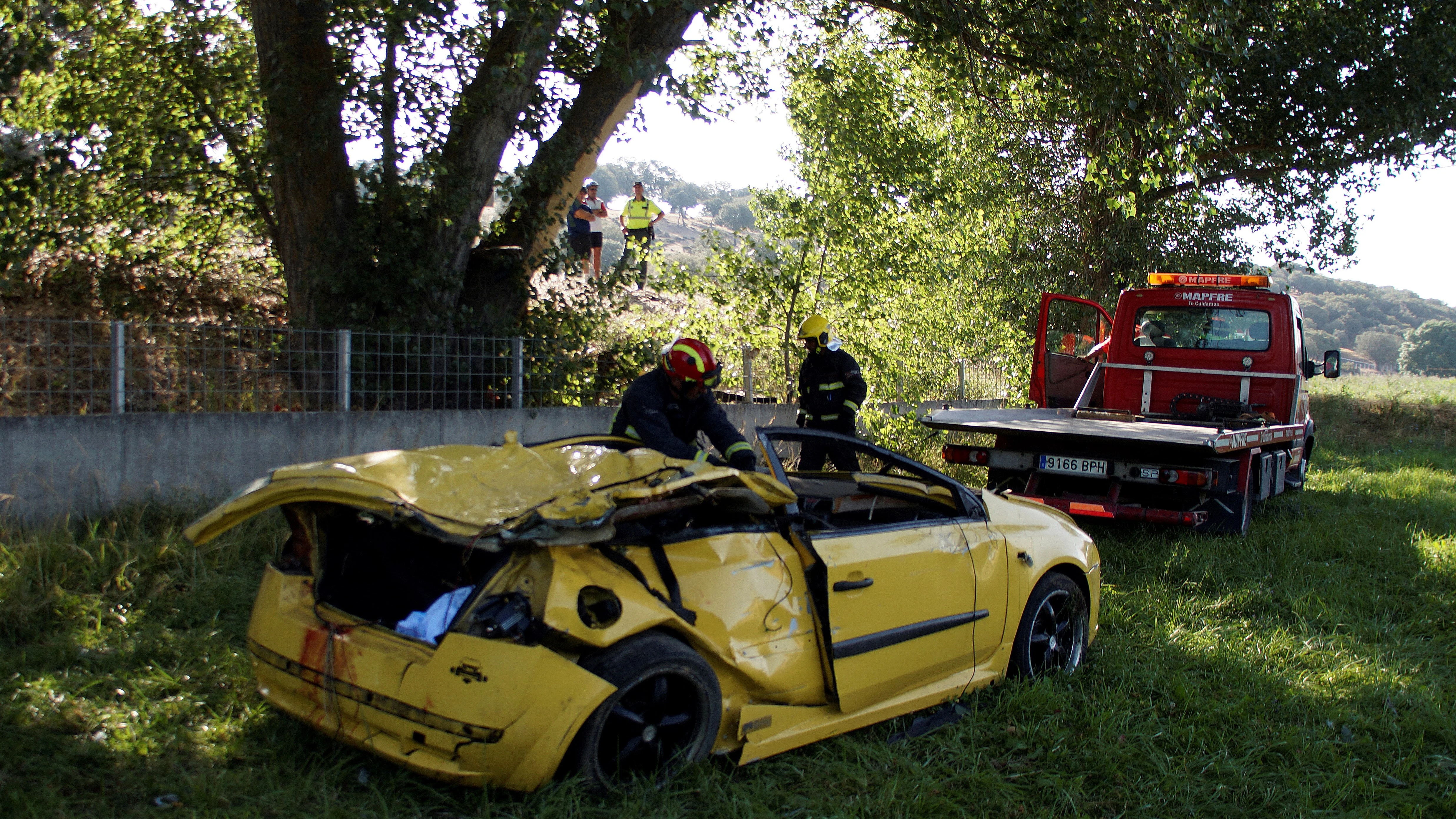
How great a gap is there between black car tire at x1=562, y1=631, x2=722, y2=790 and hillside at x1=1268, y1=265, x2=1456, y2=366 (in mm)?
106291

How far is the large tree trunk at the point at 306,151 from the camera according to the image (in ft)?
23.6

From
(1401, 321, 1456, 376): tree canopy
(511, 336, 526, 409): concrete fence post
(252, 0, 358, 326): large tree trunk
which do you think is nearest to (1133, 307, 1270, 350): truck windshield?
(511, 336, 526, 409): concrete fence post

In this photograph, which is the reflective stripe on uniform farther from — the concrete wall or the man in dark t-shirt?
the concrete wall

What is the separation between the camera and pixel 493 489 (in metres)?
3.09

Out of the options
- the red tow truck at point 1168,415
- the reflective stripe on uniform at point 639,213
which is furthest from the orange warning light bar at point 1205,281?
the reflective stripe on uniform at point 639,213

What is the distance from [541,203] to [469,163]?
851 millimetres

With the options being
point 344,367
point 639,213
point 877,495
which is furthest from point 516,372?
point 639,213

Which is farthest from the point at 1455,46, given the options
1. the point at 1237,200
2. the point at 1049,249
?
the point at 1049,249

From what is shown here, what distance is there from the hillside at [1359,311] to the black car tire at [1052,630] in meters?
104

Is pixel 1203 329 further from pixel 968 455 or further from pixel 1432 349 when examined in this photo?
pixel 1432 349

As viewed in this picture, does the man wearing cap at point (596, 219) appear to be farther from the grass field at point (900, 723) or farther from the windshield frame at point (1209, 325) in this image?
the grass field at point (900, 723)

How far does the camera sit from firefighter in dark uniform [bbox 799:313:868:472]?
27.9 ft

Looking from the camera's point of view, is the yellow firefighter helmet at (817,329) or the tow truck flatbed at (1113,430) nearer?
the tow truck flatbed at (1113,430)

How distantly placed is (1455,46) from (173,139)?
1705 centimetres
